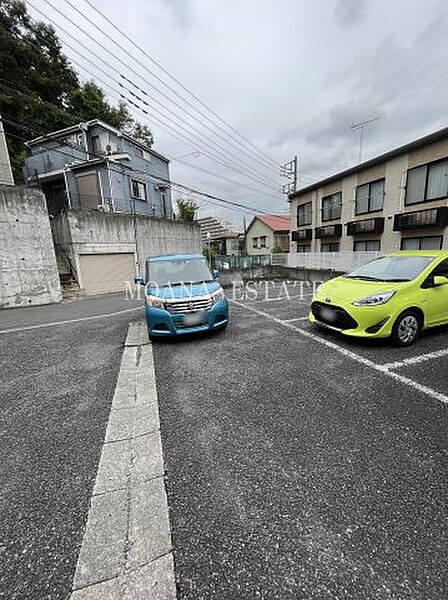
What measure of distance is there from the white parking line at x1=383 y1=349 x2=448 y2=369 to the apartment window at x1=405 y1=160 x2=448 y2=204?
10165 mm

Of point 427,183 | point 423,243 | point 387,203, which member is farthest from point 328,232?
point 427,183

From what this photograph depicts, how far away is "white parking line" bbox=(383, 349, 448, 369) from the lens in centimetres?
347

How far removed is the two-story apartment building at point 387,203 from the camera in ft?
35.3

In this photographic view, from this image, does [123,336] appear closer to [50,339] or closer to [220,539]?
[50,339]

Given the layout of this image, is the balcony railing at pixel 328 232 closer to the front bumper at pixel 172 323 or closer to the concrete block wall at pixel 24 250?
the front bumper at pixel 172 323

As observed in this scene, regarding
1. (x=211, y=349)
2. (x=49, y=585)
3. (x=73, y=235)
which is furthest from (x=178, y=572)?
(x=73, y=235)

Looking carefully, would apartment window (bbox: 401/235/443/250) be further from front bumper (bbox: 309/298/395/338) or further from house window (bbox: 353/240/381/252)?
front bumper (bbox: 309/298/395/338)

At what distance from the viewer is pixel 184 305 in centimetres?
441

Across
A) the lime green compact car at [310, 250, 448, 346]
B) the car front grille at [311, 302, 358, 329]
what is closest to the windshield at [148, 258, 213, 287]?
the car front grille at [311, 302, 358, 329]

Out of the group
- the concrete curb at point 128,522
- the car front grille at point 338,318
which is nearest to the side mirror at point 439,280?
the car front grille at point 338,318

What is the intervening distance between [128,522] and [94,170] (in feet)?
60.8

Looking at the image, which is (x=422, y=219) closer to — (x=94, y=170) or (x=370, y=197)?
(x=370, y=197)

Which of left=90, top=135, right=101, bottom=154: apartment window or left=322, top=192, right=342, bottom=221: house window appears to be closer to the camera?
left=90, top=135, right=101, bottom=154: apartment window

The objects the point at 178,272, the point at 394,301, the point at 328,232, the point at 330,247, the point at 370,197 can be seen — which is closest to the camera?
the point at 394,301
